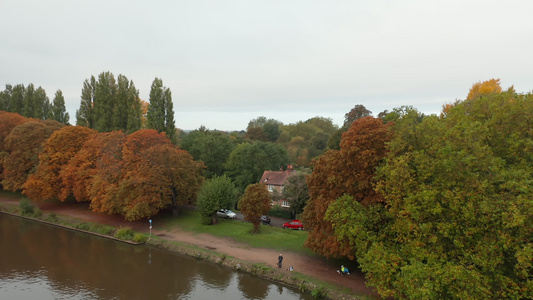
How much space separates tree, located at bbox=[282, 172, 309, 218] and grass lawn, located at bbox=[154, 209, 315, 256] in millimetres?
3992

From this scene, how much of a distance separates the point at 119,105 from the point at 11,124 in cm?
1893

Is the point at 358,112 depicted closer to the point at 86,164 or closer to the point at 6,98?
the point at 86,164

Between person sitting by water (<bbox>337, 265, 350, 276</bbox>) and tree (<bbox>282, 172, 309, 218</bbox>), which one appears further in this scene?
tree (<bbox>282, 172, 309, 218</bbox>)

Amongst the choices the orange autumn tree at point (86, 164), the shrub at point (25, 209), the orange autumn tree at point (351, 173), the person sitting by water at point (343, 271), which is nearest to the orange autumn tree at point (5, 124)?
the shrub at point (25, 209)

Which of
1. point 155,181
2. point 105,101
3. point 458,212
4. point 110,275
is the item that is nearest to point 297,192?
point 155,181

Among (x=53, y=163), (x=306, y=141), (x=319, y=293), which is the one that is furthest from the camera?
(x=306, y=141)

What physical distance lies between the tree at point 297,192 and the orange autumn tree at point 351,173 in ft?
40.2

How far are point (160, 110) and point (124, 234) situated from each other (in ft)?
74.7

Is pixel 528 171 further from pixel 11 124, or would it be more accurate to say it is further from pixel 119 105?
pixel 11 124

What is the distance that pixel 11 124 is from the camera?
173 feet

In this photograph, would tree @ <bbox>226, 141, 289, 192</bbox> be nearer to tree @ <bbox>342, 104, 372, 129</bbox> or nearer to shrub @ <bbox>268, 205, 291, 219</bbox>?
shrub @ <bbox>268, 205, 291, 219</bbox>

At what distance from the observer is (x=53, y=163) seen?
42.2m

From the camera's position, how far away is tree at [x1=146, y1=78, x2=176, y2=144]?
161 ft

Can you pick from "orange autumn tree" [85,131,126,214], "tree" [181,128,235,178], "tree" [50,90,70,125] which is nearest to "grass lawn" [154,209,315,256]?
"orange autumn tree" [85,131,126,214]
